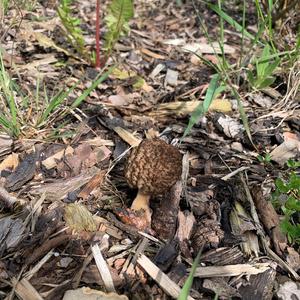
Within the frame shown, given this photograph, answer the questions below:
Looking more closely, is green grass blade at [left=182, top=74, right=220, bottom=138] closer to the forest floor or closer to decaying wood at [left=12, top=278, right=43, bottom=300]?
the forest floor


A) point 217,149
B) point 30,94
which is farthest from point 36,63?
point 217,149

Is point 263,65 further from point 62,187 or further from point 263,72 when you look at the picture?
point 62,187

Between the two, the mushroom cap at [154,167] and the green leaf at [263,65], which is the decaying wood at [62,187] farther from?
the green leaf at [263,65]

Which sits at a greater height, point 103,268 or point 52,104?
point 52,104

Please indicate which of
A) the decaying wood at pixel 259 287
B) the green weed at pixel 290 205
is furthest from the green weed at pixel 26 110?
the decaying wood at pixel 259 287

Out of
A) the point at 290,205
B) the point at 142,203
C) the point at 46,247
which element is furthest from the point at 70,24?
the point at 290,205

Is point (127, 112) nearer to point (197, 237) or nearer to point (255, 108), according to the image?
point (255, 108)
